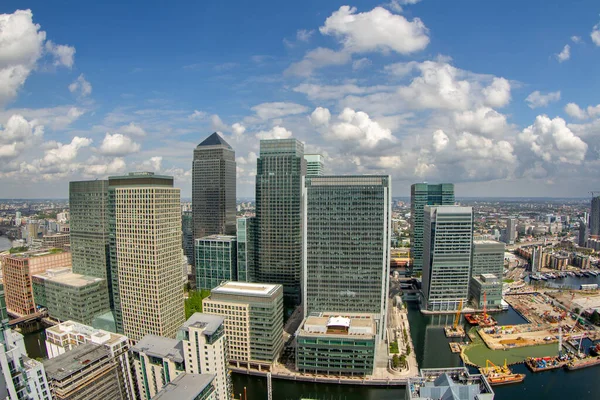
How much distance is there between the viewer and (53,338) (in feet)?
241

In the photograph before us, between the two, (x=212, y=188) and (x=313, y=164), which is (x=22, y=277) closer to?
(x=212, y=188)

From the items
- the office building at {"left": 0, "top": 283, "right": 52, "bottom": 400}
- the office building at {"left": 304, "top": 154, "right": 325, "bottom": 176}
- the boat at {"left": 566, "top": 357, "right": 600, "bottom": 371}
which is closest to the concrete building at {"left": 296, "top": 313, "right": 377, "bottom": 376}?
the office building at {"left": 0, "top": 283, "right": 52, "bottom": 400}

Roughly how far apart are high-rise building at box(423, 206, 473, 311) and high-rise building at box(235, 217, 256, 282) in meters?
62.0

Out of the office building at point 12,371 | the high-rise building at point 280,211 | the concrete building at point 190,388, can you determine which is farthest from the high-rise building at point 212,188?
the office building at point 12,371

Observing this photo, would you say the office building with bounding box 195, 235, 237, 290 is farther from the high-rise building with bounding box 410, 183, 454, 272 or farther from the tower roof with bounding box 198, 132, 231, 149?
the high-rise building with bounding box 410, 183, 454, 272

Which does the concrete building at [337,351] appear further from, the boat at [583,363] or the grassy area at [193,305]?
the boat at [583,363]

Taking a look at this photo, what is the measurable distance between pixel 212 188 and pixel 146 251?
87210 mm

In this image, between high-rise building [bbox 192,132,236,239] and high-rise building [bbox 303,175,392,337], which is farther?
high-rise building [bbox 192,132,236,239]

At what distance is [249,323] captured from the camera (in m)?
84.8

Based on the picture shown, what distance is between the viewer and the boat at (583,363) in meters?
89.5

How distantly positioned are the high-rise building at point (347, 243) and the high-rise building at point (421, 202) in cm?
8178

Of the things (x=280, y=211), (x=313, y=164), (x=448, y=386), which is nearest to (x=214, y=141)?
(x=313, y=164)

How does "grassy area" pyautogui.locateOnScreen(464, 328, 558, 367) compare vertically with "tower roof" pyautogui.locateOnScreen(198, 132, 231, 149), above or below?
below

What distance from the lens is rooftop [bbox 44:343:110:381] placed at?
58.8m
